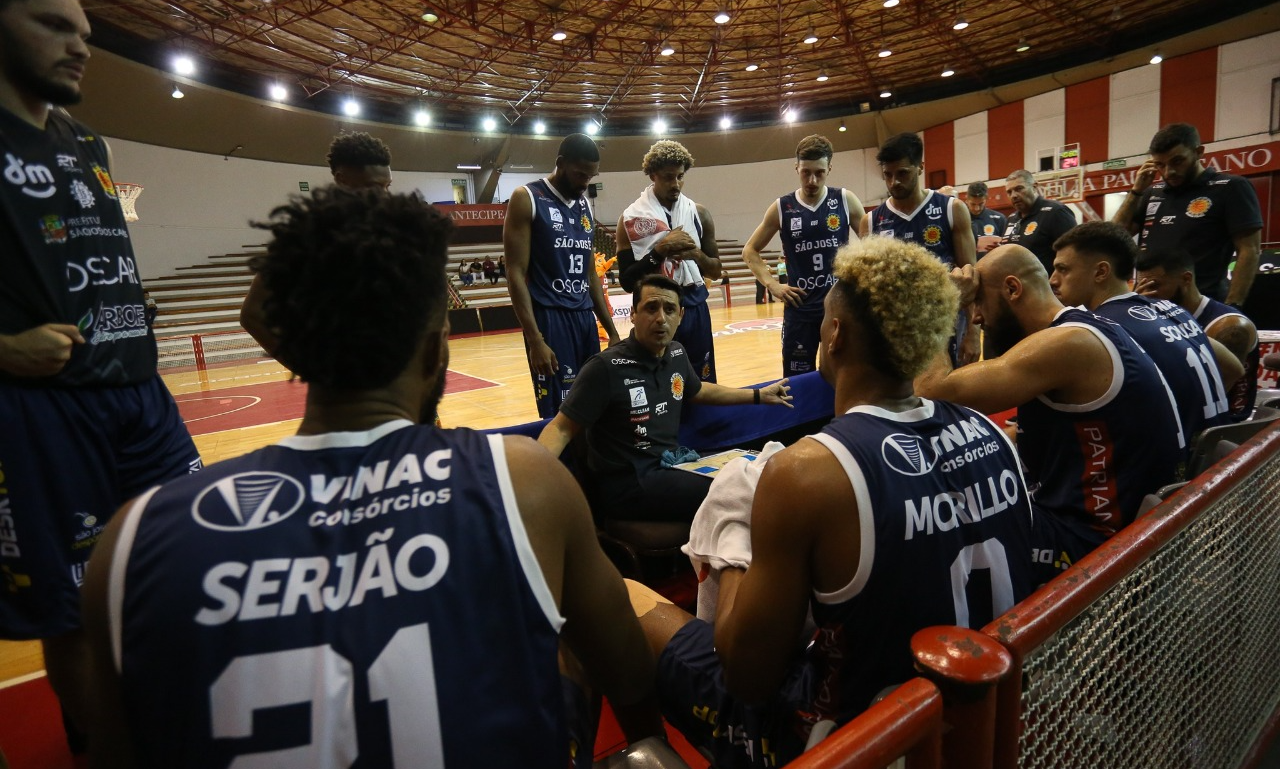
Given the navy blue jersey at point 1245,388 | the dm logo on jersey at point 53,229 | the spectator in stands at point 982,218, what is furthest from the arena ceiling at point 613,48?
the navy blue jersey at point 1245,388

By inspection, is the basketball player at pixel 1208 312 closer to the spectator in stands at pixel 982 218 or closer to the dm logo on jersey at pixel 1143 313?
the dm logo on jersey at pixel 1143 313

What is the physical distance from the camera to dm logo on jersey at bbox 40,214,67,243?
146 centimetres

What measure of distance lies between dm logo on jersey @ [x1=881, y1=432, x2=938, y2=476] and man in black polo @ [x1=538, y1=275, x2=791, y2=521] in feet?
5.20

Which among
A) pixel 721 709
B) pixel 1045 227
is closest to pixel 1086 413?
pixel 721 709

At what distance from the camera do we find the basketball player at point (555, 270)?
129 inches

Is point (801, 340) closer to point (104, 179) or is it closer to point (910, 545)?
point (910, 545)

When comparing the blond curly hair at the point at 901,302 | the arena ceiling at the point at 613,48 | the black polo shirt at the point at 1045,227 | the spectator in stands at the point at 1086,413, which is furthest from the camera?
the arena ceiling at the point at 613,48

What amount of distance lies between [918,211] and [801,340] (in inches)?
42.4

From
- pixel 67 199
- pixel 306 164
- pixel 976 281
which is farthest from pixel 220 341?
pixel 976 281

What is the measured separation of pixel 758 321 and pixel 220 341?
11.1 m

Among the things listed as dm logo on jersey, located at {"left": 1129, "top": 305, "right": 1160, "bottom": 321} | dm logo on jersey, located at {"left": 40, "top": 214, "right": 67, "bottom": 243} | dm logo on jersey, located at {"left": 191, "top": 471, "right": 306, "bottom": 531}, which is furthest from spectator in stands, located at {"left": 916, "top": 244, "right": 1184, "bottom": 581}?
dm logo on jersey, located at {"left": 40, "top": 214, "right": 67, "bottom": 243}

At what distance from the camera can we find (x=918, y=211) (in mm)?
4051

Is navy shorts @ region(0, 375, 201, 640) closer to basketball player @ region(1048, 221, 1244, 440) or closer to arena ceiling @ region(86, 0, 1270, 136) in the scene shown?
basketball player @ region(1048, 221, 1244, 440)

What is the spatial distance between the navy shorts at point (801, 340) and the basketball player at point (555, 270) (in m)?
1.36
